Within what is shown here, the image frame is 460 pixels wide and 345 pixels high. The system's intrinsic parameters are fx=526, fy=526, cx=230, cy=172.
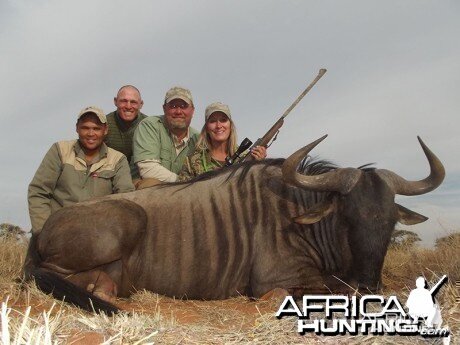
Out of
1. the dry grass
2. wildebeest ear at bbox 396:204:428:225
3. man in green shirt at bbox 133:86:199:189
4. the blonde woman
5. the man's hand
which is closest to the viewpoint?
the dry grass

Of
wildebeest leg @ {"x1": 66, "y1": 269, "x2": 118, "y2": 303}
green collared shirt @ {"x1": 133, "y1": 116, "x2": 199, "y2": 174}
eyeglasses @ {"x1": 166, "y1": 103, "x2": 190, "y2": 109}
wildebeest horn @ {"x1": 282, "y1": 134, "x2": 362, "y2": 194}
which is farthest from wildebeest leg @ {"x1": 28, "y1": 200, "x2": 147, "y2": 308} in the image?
eyeglasses @ {"x1": 166, "y1": 103, "x2": 190, "y2": 109}

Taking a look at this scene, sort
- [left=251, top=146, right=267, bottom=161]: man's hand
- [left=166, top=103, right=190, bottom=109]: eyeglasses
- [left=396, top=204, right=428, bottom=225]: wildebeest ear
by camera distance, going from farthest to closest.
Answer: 1. [left=166, top=103, right=190, bottom=109]: eyeglasses
2. [left=251, top=146, right=267, bottom=161]: man's hand
3. [left=396, top=204, right=428, bottom=225]: wildebeest ear

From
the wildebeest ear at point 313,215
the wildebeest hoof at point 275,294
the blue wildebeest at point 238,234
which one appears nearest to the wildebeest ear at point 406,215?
the blue wildebeest at point 238,234

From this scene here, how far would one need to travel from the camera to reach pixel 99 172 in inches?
222

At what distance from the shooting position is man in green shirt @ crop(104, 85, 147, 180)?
7.44 m

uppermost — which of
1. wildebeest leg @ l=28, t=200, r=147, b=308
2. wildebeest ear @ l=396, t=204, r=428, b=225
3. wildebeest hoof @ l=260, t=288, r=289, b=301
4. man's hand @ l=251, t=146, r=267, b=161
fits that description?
man's hand @ l=251, t=146, r=267, b=161

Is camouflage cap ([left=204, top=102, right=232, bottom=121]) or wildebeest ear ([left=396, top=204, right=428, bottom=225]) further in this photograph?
camouflage cap ([left=204, top=102, right=232, bottom=121])

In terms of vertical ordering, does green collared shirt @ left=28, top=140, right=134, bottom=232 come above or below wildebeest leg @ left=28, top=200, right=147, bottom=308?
above

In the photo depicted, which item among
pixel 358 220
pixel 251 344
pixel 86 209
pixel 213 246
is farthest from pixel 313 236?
pixel 251 344

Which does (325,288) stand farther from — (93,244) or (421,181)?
(93,244)

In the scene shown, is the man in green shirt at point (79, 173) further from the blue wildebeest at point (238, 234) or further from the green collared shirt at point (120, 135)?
the green collared shirt at point (120, 135)

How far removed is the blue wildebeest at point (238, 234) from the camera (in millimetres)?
4152

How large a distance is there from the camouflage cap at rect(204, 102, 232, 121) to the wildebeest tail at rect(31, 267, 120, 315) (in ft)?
9.50

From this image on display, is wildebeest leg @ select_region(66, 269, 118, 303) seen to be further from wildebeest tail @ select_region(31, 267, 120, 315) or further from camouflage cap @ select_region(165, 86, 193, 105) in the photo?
camouflage cap @ select_region(165, 86, 193, 105)
